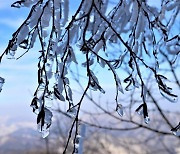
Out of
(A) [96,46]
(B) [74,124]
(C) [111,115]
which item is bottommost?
(B) [74,124]

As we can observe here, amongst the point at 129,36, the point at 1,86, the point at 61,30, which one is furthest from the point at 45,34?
the point at 129,36

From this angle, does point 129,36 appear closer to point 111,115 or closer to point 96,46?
point 96,46

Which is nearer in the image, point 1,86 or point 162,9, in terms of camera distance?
point 1,86

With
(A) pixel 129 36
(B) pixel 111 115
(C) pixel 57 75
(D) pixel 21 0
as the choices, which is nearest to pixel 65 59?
(C) pixel 57 75

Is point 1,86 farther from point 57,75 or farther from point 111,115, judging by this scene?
point 111,115

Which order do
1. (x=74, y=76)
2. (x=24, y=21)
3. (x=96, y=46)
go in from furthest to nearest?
(x=74, y=76) → (x=96, y=46) → (x=24, y=21)

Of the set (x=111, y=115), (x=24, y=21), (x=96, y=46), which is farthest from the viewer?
(x=111, y=115)

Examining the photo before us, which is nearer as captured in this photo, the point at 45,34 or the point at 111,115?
the point at 45,34

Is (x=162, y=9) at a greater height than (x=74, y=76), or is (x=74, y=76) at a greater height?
(x=74, y=76)

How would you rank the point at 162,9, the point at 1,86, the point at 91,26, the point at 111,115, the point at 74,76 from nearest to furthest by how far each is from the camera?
1. the point at 1,86
2. the point at 91,26
3. the point at 162,9
4. the point at 111,115
5. the point at 74,76
